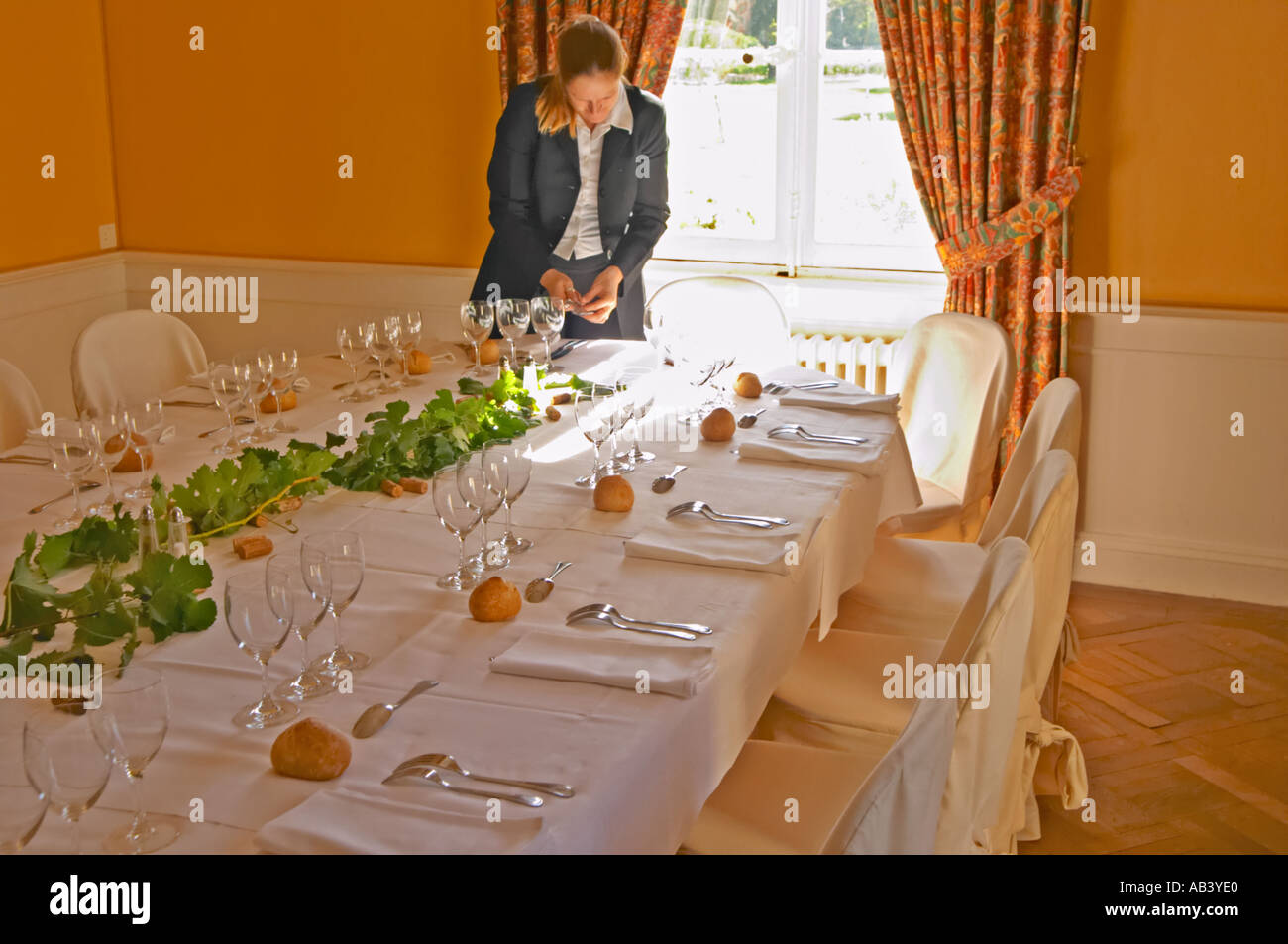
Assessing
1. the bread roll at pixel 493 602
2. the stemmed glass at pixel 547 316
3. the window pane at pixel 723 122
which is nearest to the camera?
the bread roll at pixel 493 602

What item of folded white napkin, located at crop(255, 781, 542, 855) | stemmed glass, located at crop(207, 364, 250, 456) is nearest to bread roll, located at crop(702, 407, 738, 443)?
stemmed glass, located at crop(207, 364, 250, 456)

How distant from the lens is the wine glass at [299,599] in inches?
62.2

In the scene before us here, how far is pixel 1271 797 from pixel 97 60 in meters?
4.85

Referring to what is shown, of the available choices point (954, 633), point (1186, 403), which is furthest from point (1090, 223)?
point (954, 633)

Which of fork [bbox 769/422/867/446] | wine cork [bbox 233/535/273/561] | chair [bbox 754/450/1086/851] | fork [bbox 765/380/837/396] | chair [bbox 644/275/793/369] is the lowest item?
chair [bbox 754/450/1086/851]

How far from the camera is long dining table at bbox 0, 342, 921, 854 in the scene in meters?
1.38

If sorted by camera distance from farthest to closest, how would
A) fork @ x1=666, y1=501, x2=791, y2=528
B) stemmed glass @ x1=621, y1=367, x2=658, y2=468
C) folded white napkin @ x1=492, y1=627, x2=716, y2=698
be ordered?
1. stemmed glass @ x1=621, y1=367, x2=658, y2=468
2. fork @ x1=666, y1=501, x2=791, y2=528
3. folded white napkin @ x1=492, y1=627, x2=716, y2=698

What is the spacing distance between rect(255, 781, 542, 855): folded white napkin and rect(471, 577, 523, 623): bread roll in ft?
1.64

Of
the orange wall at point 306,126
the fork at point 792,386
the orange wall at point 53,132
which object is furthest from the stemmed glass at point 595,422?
the orange wall at point 53,132

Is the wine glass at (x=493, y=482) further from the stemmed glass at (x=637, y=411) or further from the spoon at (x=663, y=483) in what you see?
the stemmed glass at (x=637, y=411)

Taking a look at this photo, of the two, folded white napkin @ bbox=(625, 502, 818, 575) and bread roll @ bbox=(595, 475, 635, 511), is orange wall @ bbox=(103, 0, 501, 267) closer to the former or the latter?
bread roll @ bbox=(595, 475, 635, 511)

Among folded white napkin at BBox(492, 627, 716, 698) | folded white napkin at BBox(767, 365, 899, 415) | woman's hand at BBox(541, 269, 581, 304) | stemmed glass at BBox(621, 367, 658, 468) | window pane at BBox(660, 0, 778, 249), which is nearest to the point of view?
folded white napkin at BBox(492, 627, 716, 698)

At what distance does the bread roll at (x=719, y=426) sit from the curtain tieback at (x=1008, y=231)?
1.67 metres

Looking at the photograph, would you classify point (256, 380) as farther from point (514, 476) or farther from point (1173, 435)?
point (1173, 435)
